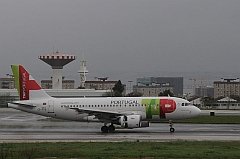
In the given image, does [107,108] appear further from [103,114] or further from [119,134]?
[119,134]

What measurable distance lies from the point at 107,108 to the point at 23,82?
7504mm

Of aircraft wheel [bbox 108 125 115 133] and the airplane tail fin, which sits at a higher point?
the airplane tail fin

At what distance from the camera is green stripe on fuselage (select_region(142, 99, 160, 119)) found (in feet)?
137

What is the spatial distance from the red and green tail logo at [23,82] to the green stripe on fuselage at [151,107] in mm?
9557

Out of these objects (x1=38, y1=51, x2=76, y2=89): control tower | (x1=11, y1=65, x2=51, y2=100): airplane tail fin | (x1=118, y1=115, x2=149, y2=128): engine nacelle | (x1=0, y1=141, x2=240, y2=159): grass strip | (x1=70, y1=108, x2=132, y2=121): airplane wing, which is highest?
(x1=38, y1=51, x2=76, y2=89): control tower

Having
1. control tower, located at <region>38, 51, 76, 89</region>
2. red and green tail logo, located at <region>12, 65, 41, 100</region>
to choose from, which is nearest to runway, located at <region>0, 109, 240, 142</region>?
red and green tail logo, located at <region>12, 65, 41, 100</region>

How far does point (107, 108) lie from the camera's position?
4294 cm

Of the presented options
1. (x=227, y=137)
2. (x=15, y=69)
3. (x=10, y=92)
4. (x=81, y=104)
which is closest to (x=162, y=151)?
(x=227, y=137)

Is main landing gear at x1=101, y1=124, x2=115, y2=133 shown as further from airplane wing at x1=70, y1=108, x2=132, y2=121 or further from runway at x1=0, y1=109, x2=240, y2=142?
airplane wing at x1=70, y1=108, x2=132, y2=121

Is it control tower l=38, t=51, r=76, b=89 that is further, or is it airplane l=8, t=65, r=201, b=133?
control tower l=38, t=51, r=76, b=89

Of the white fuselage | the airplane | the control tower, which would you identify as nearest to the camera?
the airplane

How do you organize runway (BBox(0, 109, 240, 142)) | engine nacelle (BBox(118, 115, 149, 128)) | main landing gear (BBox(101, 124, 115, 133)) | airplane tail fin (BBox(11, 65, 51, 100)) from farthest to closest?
airplane tail fin (BBox(11, 65, 51, 100)) → main landing gear (BBox(101, 124, 115, 133)) → engine nacelle (BBox(118, 115, 149, 128)) → runway (BBox(0, 109, 240, 142))

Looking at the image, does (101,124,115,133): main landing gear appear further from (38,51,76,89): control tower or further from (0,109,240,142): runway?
(38,51,76,89): control tower

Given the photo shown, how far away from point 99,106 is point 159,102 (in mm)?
5104
